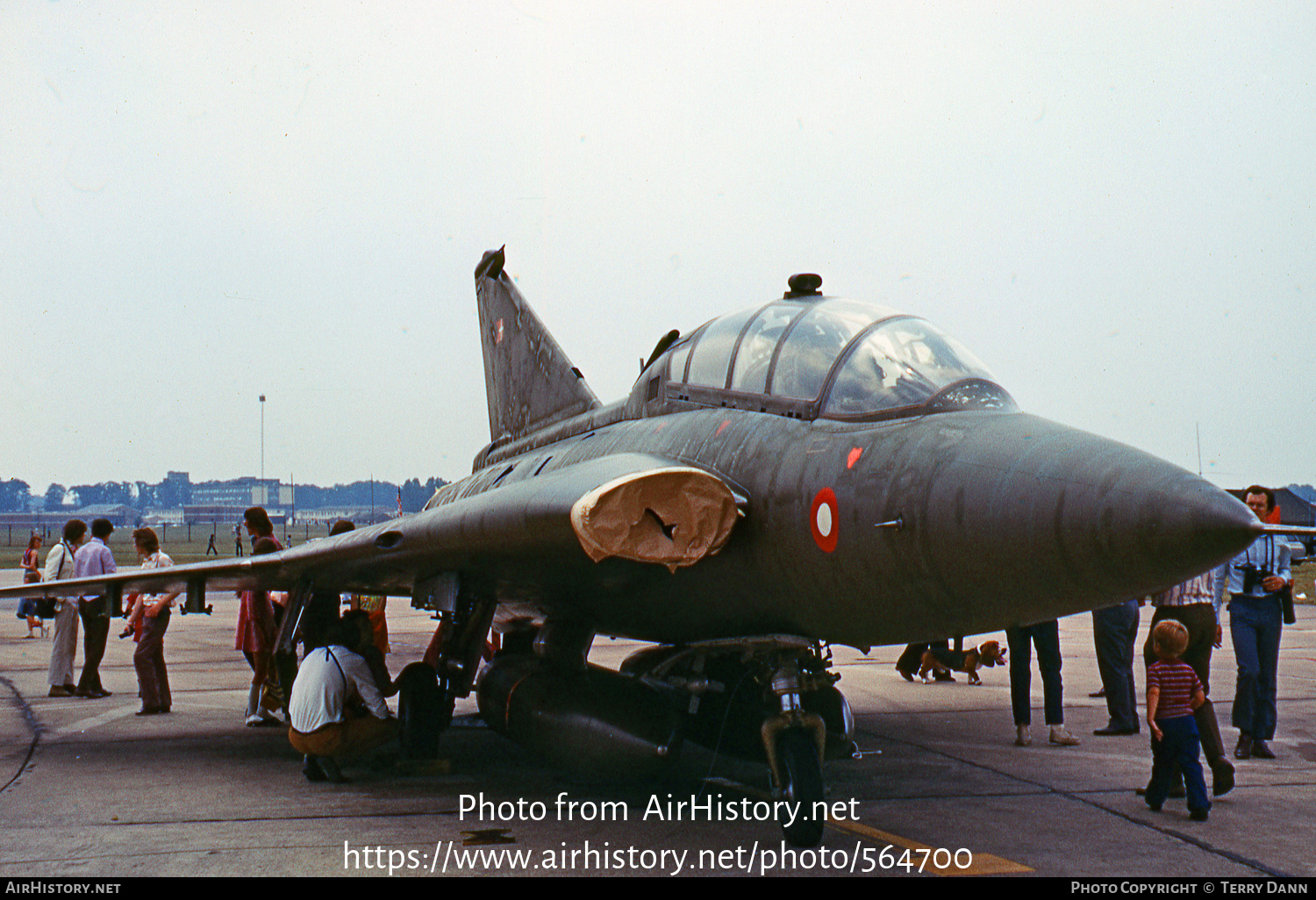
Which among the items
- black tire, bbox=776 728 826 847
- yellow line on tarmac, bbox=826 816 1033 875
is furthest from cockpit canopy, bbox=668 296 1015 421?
yellow line on tarmac, bbox=826 816 1033 875

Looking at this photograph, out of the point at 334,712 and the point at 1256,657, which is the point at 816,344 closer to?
the point at 334,712

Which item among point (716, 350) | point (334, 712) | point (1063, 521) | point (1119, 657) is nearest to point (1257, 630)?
point (1119, 657)

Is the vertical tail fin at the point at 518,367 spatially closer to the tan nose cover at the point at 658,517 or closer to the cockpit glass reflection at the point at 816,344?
the cockpit glass reflection at the point at 816,344

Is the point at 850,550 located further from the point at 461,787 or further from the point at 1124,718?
the point at 1124,718

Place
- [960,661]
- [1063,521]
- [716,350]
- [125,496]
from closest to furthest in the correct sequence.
A: [1063,521] < [716,350] < [960,661] < [125,496]

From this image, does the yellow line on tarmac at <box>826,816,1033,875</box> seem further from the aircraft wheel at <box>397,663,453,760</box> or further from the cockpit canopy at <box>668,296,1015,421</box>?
the aircraft wheel at <box>397,663,453,760</box>

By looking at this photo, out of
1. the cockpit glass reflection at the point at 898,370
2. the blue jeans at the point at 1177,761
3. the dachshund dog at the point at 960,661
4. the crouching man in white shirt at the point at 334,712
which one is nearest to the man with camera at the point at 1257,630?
the blue jeans at the point at 1177,761

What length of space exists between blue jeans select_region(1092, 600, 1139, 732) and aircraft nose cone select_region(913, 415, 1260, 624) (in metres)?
4.74

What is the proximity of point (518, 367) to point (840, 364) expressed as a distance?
23.3ft

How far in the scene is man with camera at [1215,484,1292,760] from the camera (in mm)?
7508

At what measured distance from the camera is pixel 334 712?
7.05 meters

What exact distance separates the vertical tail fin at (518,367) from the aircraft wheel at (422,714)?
Answer: 337 cm

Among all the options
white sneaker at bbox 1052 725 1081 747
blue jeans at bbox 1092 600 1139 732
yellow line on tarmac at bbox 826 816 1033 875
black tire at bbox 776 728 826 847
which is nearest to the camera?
yellow line on tarmac at bbox 826 816 1033 875

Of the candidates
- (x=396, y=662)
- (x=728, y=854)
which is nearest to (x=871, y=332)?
(x=728, y=854)
